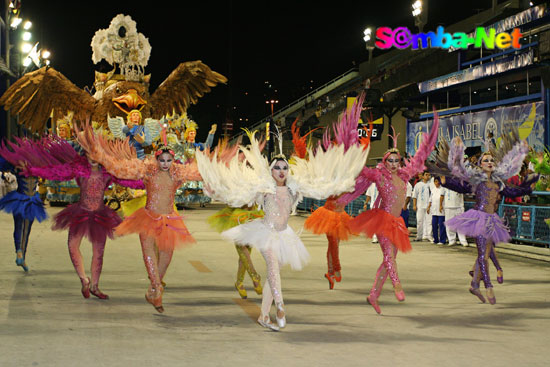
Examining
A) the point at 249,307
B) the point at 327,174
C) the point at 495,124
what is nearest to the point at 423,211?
the point at 249,307

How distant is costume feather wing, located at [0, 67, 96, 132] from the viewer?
50.4 ft

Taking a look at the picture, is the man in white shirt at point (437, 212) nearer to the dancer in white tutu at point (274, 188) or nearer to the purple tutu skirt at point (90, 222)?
the purple tutu skirt at point (90, 222)

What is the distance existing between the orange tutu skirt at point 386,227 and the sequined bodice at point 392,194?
0.09m

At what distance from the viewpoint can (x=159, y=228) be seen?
8.70m

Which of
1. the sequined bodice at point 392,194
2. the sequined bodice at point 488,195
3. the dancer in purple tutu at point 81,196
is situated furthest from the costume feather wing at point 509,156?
the dancer in purple tutu at point 81,196

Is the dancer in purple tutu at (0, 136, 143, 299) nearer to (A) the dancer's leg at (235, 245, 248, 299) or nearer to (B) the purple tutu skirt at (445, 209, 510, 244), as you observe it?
(A) the dancer's leg at (235, 245, 248, 299)

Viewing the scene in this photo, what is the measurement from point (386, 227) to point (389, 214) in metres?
0.24

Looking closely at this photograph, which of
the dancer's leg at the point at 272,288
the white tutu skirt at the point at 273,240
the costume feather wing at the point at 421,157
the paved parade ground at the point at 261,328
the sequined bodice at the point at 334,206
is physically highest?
the costume feather wing at the point at 421,157

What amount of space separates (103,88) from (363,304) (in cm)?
2044

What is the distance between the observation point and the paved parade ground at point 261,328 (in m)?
6.27

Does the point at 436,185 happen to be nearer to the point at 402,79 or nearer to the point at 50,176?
the point at 50,176

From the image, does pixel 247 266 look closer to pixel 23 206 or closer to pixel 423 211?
pixel 23 206

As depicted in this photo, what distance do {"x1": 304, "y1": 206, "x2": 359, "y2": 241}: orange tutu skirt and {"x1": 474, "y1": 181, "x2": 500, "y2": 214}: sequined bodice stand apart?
1.78m

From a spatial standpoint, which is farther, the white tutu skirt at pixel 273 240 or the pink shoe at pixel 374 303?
the pink shoe at pixel 374 303
